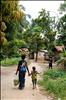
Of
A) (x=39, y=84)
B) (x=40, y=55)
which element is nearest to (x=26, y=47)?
(x=40, y=55)

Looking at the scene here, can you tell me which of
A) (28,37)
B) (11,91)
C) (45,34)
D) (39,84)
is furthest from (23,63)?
(28,37)

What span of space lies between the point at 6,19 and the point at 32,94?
9.70 metres

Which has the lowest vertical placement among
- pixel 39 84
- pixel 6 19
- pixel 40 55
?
pixel 40 55

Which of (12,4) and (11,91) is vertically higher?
(12,4)

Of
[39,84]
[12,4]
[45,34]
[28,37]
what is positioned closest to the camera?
[39,84]

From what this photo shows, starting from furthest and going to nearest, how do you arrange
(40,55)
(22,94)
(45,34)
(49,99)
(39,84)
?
(40,55) → (45,34) → (39,84) → (22,94) → (49,99)

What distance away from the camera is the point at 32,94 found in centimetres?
1355

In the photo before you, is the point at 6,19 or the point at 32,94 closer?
the point at 32,94

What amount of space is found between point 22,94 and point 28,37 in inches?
2179

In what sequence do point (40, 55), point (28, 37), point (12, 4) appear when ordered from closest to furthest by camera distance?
point (12, 4) → point (28, 37) → point (40, 55)

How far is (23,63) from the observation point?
49.6 feet

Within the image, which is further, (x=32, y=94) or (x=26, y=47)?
(x=26, y=47)

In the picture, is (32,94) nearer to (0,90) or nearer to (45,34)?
(0,90)

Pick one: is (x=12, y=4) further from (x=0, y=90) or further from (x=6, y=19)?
(x=0, y=90)
